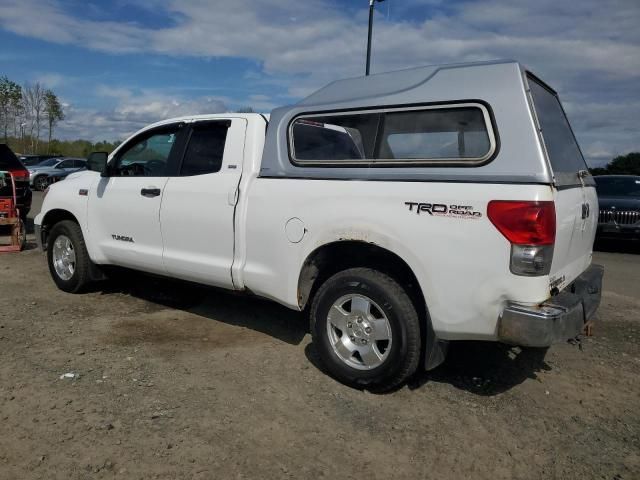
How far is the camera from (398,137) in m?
3.65

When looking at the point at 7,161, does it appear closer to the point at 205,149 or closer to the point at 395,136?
the point at 205,149

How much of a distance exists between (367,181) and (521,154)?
973mm

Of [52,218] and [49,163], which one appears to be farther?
[49,163]

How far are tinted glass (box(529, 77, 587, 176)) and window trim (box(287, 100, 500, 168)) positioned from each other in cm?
34

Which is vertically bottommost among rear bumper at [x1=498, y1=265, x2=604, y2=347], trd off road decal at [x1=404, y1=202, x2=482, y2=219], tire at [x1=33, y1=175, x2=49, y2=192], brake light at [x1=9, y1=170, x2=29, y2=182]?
tire at [x1=33, y1=175, x2=49, y2=192]

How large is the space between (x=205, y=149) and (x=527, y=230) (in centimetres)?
286

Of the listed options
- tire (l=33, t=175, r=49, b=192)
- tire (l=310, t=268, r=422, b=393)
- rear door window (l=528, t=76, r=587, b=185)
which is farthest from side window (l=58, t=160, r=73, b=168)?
rear door window (l=528, t=76, r=587, b=185)

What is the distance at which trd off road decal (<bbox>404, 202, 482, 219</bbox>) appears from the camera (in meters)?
3.13

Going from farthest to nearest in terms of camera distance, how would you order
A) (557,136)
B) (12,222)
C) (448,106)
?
(12,222), (557,136), (448,106)

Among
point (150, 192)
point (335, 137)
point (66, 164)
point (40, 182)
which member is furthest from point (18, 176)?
point (66, 164)

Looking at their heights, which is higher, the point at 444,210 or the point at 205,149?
the point at 205,149

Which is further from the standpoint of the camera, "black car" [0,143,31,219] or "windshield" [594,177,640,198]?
"windshield" [594,177,640,198]

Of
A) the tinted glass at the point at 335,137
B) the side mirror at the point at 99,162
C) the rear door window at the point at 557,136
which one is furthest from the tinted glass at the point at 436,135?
the side mirror at the point at 99,162

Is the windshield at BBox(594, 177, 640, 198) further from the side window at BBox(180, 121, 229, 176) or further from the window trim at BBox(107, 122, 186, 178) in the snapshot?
the window trim at BBox(107, 122, 186, 178)
